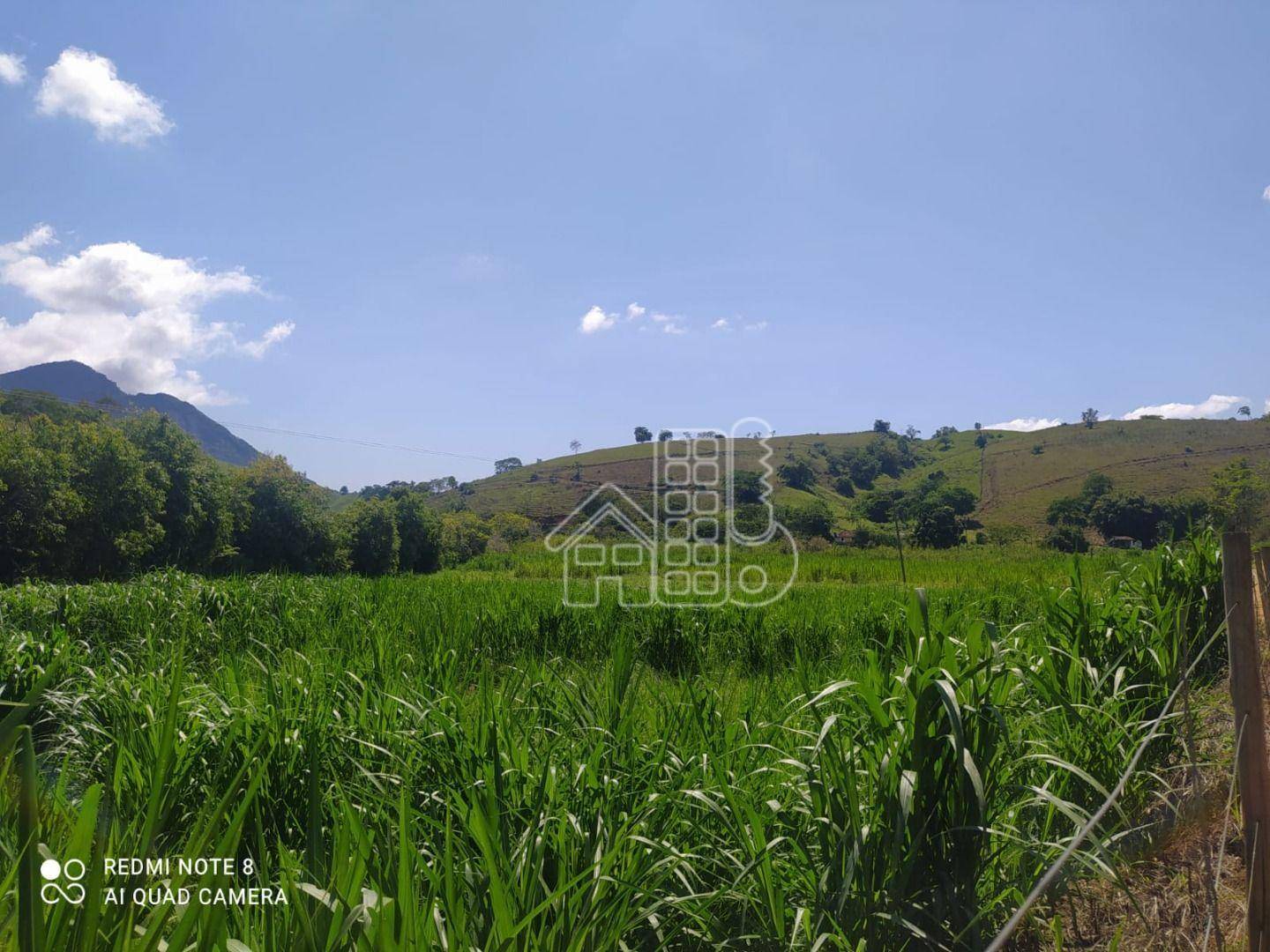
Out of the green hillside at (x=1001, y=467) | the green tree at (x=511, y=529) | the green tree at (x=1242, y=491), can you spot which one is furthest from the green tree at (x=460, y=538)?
the green tree at (x=1242, y=491)

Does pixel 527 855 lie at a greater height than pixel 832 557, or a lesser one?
greater

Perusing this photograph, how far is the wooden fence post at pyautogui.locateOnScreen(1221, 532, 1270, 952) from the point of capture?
158 centimetres

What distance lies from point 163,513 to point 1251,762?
1086 inches

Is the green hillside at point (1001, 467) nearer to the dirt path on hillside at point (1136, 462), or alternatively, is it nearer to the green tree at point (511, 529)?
the dirt path on hillside at point (1136, 462)

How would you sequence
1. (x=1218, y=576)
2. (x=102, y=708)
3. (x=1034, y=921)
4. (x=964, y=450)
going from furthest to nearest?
(x=964, y=450) < (x=1218, y=576) < (x=102, y=708) < (x=1034, y=921)

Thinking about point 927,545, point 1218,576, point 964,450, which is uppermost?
point 964,450

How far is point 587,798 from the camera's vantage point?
6.79 ft

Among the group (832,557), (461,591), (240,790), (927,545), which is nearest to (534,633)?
(461,591)

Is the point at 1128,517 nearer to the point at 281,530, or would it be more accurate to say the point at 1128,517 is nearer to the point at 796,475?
the point at 796,475

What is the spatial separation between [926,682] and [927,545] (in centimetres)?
4171

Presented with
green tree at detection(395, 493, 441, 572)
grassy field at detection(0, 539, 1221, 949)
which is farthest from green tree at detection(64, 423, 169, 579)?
grassy field at detection(0, 539, 1221, 949)

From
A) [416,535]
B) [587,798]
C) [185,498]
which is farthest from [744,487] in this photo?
[587,798]

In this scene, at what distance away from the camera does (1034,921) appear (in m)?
2.10

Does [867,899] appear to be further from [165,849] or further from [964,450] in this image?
[964,450]
